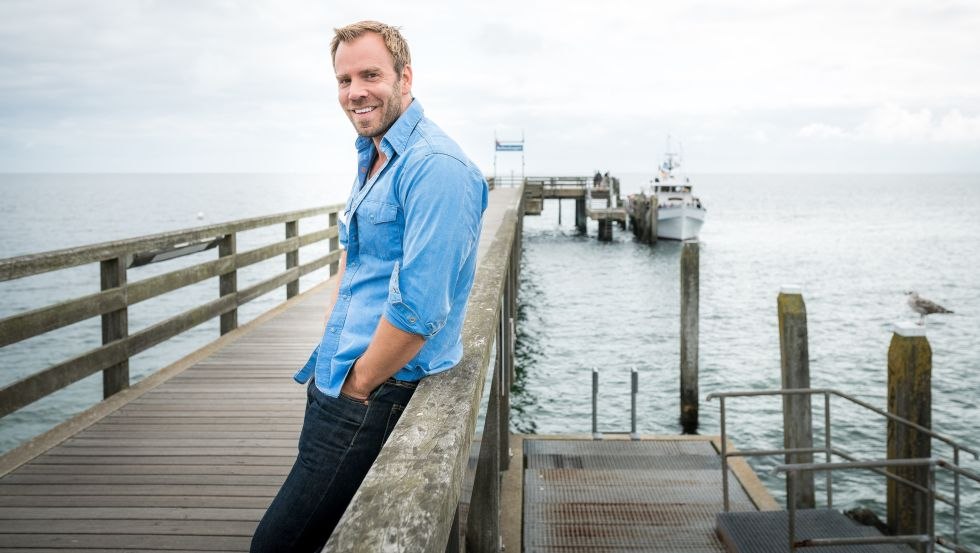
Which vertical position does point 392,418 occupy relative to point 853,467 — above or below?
above

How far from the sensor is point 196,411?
4594mm

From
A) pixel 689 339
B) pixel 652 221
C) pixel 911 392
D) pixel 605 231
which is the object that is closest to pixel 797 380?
A: pixel 911 392

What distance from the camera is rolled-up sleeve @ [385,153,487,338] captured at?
165 centimetres

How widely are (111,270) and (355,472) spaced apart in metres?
3.61

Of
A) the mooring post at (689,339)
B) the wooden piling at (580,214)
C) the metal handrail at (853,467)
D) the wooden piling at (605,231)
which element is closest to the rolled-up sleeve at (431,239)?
the metal handrail at (853,467)

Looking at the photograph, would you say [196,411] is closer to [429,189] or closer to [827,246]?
[429,189]

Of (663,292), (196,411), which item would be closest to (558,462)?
(196,411)

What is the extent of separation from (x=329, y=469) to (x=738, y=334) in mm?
19131

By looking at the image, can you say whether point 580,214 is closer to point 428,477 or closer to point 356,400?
point 356,400

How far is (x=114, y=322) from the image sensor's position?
488cm

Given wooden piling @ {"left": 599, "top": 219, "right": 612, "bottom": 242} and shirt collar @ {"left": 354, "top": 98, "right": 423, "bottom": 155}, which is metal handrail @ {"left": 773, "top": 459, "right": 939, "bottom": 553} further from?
wooden piling @ {"left": 599, "top": 219, "right": 612, "bottom": 242}

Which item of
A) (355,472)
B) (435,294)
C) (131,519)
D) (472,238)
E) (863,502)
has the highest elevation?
(472,238)

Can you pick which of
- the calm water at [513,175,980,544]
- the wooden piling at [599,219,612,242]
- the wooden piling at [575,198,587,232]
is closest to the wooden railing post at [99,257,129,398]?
the calm water at [513,175,980,544]

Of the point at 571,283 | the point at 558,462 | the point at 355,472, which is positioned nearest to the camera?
the point at 355,472
